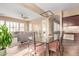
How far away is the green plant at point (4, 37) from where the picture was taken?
1.79 metres

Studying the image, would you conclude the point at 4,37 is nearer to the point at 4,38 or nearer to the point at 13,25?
the point at 4,38

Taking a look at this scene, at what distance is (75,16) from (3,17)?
115cm

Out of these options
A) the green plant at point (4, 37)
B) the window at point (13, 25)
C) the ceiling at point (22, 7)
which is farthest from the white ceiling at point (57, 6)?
the green plant at point (4, 37)

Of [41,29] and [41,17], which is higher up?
[41,17]

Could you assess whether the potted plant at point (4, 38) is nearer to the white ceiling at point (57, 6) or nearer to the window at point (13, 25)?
the window at point (13, 25)

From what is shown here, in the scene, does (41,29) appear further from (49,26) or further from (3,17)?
(3,17)

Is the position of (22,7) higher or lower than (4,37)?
higher

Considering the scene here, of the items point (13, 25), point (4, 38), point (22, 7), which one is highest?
point (22, 7)

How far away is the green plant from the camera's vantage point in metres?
1.79

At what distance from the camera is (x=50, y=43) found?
189 cm

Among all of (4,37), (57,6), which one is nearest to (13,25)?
(4,37)

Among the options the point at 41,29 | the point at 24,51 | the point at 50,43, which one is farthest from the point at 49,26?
the point at 24,51

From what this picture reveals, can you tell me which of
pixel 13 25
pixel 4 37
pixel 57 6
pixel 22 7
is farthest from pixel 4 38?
pixel 57 6

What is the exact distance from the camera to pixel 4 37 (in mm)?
1799
